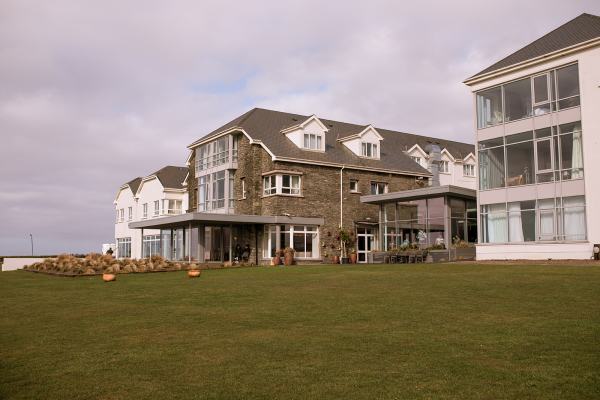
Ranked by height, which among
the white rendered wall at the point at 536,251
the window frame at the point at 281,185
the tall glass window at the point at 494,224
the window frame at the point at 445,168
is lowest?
the white rendered wall at the point at 536,251

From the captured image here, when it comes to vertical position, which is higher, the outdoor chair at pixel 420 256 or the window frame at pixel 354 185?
the window frame at pixel 354 185

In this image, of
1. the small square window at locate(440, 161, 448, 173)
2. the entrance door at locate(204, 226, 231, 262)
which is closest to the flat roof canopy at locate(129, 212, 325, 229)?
the entrance door at locate(204, 226, 231, 262)

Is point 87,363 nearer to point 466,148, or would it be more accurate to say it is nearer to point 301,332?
point 301,332

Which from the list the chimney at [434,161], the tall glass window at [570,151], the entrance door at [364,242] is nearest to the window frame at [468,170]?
the chimney at [434,161]

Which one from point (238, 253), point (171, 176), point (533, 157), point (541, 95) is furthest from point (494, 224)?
point (171, 176)

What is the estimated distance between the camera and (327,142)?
43906mm

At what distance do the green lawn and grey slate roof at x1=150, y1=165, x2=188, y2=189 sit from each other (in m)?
40.6

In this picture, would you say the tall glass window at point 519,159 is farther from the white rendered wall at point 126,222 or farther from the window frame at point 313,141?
the white rendered wall at point 126,222

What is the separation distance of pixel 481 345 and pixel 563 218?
20.1 meters

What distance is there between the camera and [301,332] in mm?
9750

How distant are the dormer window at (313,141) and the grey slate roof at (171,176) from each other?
19626 mm

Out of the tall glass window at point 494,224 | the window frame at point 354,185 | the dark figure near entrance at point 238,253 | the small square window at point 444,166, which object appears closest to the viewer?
the tall glass window at point 494,224

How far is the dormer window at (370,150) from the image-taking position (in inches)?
1748

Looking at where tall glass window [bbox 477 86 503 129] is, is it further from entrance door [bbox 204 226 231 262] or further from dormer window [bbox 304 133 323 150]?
entrance door [bbox 204 226 231 262]
